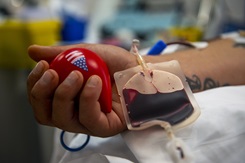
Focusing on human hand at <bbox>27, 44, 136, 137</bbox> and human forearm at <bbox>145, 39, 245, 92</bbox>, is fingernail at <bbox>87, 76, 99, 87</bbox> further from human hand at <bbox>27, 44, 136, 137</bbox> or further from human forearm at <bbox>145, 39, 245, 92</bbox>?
human forearm at <bbox>145, 39, 245, 92</bbox>

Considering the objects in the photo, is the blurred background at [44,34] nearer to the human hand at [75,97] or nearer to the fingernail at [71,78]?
the human hand at [75,97]

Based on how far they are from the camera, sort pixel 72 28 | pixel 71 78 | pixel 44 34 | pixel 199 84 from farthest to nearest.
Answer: pixel 72 28 < pixel 44 34 < pixel 199 84 < pixel 71 78

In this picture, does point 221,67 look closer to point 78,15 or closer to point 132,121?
point 132,121

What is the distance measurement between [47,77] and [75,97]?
4cm

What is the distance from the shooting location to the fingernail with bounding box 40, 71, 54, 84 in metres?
0.40

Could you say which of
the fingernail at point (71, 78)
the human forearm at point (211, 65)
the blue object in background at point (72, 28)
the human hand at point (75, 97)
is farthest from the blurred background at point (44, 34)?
the fingernail at point (71, 78)

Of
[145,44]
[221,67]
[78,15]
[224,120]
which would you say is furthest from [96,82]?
[78,15]

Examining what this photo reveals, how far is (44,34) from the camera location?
1.52m

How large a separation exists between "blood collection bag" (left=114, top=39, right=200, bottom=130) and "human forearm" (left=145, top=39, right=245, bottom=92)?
0.22 ft

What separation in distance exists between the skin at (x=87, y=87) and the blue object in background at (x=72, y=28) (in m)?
1.12

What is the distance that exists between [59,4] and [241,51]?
53.0 inches

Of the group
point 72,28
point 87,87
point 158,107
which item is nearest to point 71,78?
point 87,87

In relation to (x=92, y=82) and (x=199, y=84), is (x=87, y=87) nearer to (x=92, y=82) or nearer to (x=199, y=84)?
(x=92, y=82)

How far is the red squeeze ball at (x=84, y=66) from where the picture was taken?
410 mm
